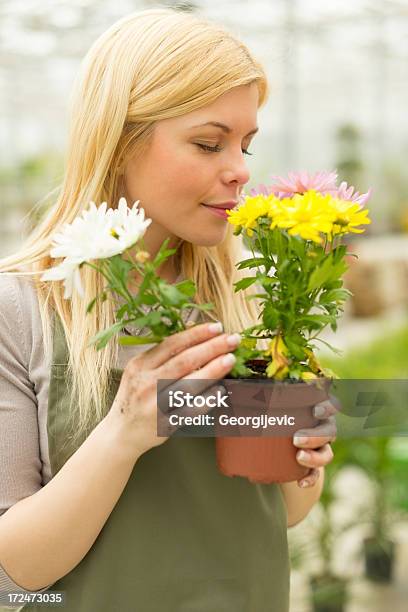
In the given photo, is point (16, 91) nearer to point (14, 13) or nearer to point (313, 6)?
point (14, 13)

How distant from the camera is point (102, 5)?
8.55 m

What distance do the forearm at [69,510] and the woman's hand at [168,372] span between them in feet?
0.10

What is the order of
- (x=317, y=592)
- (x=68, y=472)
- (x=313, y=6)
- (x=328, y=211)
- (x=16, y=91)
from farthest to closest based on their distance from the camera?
(x=16, y=91)
(x=313, y=6)
(x=317, y=592)
(x=68, y=472)
(x=328, y=211)

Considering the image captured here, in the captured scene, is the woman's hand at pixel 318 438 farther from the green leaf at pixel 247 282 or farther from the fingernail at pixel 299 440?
the green leaf at pixel 247 282

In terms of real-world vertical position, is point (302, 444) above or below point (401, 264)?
above

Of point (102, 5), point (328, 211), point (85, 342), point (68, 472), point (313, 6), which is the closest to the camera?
point (328, 211)

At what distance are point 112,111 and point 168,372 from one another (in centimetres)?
40

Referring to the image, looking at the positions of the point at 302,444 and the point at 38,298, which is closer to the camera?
the point at 302,444

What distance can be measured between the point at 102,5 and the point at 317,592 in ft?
22.6

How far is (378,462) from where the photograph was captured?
315 centimetres

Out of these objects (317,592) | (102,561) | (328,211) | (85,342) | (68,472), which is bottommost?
(317,592)

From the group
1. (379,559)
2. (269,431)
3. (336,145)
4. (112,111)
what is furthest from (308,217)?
(336,145)

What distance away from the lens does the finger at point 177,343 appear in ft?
3.38

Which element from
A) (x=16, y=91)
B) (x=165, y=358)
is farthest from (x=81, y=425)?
(x=16, y=91)
